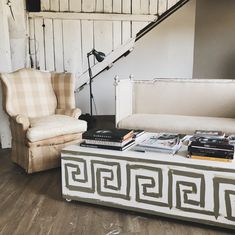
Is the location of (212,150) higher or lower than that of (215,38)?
lower

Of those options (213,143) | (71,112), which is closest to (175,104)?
(71,112)

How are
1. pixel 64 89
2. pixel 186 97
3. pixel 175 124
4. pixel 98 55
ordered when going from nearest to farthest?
pixel 175 124 < pixel 64 89 < pixel 186 97 < pixel 98 55

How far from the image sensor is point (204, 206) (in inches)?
67.0

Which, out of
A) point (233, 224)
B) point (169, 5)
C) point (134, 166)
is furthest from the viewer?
point (169, 5)

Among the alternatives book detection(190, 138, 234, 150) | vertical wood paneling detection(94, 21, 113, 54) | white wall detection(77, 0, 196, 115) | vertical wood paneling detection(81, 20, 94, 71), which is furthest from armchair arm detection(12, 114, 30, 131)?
white wall detection(77, 0, 196, 115)

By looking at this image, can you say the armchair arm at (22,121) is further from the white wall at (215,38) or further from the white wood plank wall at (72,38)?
the white wall at (215,38)

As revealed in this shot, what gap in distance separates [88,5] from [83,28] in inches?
12.0

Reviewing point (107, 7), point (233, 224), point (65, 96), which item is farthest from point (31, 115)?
point (233, 224)

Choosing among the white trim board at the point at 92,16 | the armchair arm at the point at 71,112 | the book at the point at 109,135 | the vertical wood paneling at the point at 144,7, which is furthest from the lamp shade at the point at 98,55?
the book at the point at 109,135

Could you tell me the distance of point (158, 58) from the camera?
5.22 metres

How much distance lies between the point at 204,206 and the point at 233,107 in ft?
5.55

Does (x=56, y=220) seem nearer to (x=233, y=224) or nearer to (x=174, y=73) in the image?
(x=233, y=224)

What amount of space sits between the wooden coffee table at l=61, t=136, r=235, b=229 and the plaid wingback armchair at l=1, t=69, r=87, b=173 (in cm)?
68

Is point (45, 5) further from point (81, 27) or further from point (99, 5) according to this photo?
point (99, 5)
